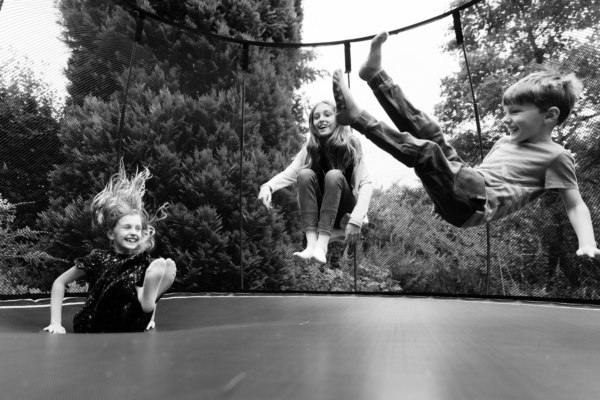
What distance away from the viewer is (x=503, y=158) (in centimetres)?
152

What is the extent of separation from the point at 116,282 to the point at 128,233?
16 cm

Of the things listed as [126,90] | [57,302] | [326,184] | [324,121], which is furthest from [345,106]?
[126,90]

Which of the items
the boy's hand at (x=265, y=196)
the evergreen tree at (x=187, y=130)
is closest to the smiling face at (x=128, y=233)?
the boy's hand at (x=265, y=196)

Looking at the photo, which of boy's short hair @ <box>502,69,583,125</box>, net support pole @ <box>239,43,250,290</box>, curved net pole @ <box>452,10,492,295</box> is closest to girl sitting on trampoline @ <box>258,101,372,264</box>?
boy's short hair @ <box>502,69,583,125</box>

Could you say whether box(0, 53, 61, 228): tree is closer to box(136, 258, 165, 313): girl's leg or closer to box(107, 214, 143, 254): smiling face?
box(107, 214, 143, 254): smiling face

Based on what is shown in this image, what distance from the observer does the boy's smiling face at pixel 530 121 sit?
1.45 meters

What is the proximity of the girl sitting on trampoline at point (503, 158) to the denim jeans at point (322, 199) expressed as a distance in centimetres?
38

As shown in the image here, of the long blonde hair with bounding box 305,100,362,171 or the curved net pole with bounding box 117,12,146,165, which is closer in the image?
the long blonde hair with bounding box 305,100,362,171

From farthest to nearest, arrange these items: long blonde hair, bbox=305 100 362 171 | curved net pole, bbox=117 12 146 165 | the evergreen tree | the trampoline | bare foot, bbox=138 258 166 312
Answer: curved net pole, bbox=117 12 146 165, the evergreen tree, long blonde hair, bbox=305 100 362 171, bare foot, bbox=138 258 166 312, the trampoline

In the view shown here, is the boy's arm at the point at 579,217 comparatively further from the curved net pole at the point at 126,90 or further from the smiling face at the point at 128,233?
the curved net pole at the point at 126,90

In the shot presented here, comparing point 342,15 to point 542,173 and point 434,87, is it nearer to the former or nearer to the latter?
point 434,87

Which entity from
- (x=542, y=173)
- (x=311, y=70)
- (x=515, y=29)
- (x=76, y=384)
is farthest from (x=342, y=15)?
(x=76, y=384)

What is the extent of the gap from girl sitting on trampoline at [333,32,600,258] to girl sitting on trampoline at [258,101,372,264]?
1.26ft

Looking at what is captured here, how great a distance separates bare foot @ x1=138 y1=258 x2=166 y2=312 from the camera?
1140 millimetres
